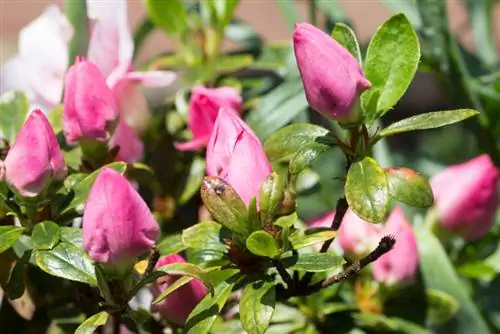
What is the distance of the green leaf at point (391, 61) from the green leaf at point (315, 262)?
0.32ft

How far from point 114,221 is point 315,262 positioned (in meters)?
0.12

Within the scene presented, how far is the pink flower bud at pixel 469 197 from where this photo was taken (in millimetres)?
841

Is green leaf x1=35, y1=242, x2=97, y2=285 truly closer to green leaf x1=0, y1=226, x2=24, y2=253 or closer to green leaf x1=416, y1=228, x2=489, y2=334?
green leaf x1=0, y1=226, x2=24, y2=253

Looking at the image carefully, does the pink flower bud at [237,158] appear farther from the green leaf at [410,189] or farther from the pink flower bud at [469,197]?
the pink flower bud at [469,197]

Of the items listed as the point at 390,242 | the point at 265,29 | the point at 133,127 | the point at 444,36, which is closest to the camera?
the point at 390,242

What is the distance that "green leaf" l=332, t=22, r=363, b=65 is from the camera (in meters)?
0.66

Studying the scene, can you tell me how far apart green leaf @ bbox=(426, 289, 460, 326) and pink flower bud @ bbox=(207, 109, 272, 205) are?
0.90 ft

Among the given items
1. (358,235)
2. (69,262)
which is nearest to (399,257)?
(358,235)

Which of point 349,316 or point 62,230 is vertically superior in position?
point 62,230

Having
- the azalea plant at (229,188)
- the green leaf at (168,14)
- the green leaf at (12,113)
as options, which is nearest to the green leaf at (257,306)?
the azalea plant at (229,188)

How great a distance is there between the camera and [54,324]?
78 cm

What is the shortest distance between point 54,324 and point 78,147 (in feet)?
0.46

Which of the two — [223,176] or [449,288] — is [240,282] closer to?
[223,176]

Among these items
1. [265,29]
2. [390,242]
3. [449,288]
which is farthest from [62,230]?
[265,29]
